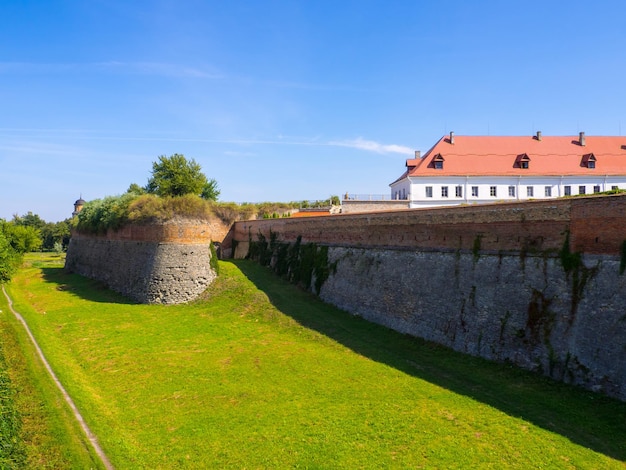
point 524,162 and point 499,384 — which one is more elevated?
point 524,162

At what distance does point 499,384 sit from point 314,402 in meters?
5.47

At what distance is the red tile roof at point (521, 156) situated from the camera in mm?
31328

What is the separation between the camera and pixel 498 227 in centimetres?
1482

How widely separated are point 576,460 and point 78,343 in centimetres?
1870

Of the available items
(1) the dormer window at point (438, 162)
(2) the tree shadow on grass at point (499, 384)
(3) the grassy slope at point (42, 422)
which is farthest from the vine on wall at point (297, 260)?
(3) the grassy slope at point (42, 422)

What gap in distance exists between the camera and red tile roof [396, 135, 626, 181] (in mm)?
31328

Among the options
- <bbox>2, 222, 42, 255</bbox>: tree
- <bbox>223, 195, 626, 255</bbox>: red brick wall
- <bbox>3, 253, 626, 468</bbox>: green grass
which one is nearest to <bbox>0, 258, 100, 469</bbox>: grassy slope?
<bbox>3, 253, 626, 468</bbox>: green grass

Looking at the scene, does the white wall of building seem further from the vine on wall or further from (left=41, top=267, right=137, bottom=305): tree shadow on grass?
(left=41, top=267, right=137, bottom=305): tree shadow on grass

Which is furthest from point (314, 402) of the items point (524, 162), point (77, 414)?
point (524, 162)

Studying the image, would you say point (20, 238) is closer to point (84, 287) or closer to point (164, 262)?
point (84, 287)

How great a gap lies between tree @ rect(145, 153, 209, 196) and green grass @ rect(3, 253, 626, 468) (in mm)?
22902

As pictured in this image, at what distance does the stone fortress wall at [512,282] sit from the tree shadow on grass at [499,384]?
48 cm

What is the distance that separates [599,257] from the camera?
11.8m

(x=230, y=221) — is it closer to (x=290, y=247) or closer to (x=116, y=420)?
(x=290, y=247)
